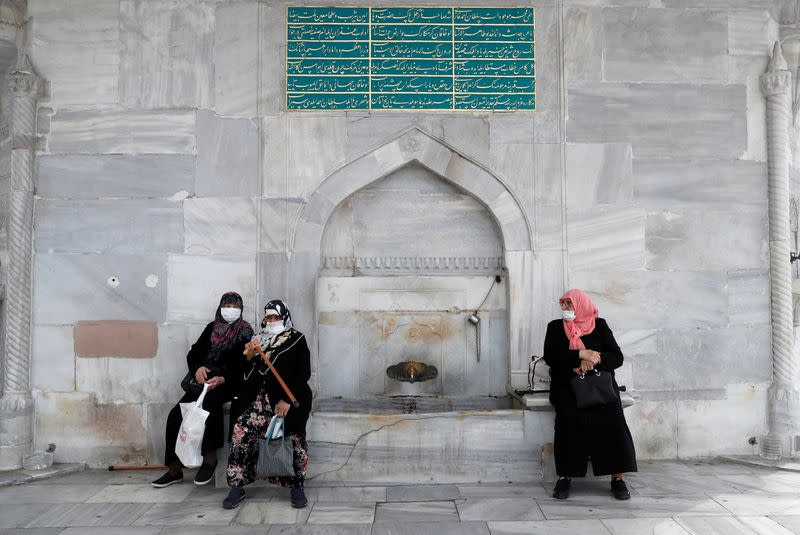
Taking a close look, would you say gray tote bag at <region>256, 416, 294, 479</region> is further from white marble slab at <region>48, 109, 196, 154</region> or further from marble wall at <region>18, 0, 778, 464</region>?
white marble slab at <region>48, 109, 196, 154</region>

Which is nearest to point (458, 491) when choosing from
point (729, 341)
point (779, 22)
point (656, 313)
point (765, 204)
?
point (656, 313)

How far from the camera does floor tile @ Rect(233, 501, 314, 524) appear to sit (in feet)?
11.4

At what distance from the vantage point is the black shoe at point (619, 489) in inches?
149

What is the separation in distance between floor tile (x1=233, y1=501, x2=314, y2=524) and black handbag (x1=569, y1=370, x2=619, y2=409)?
1.76 metres

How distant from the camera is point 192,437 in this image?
391cm

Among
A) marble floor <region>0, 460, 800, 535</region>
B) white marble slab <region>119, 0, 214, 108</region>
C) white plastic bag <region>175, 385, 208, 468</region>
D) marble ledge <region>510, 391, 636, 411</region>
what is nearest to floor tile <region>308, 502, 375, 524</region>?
marble floor <region>0, 460, 800, 535</region>

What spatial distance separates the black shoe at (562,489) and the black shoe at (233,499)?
1.91 metres

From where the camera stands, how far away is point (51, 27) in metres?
4.79

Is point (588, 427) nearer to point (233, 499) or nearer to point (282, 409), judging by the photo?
point (282, 409)

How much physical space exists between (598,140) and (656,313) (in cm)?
140

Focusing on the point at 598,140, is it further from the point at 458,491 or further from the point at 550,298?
the point at 458,491

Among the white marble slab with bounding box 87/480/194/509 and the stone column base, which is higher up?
the stone column base

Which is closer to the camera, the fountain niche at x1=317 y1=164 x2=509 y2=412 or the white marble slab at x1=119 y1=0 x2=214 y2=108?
the white marble slab at x1=119 y1=0 x2=214 y2=108

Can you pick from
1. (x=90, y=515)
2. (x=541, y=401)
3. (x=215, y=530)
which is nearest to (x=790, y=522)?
(x=541, y=401)
